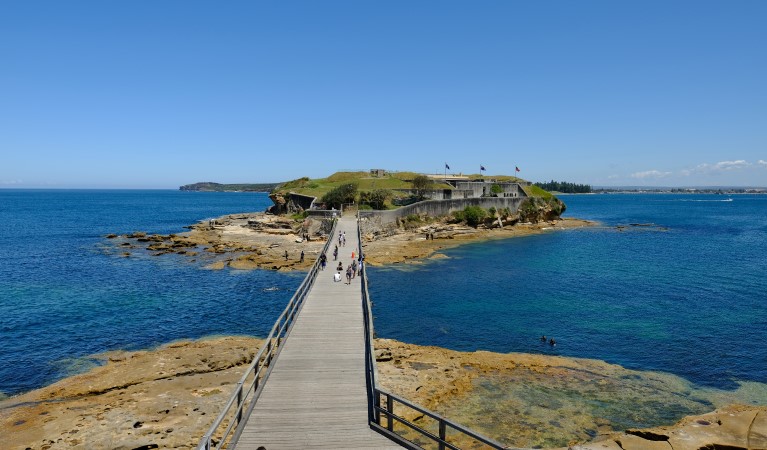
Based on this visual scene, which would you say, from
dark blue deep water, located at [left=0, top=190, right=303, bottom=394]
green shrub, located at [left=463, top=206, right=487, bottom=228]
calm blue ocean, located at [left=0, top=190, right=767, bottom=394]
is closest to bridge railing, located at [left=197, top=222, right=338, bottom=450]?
dark blue deep water, located at [left=0, top=190, right=303, bottom=394]

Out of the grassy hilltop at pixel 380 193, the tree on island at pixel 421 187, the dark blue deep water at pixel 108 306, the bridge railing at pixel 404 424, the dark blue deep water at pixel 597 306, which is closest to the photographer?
the bridge railing at pixel 404 424

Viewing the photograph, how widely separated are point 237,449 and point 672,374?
19.5 metres

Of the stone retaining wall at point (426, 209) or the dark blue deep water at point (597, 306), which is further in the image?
the stone retaining wall at point (426, 209)

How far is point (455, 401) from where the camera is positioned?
59.7ft

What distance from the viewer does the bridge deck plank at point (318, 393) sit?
36.0 feet

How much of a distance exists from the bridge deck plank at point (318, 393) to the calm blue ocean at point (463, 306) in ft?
27.6

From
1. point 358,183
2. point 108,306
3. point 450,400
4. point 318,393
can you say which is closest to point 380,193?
point 358,183

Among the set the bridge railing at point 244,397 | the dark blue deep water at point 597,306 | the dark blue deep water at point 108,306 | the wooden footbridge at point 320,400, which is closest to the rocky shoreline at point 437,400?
the bridge railing at point 244,397

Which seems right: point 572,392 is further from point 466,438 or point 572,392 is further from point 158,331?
point 158,331

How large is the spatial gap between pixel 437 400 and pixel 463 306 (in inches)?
552

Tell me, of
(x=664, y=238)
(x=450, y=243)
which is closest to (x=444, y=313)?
(x=450, y=243)

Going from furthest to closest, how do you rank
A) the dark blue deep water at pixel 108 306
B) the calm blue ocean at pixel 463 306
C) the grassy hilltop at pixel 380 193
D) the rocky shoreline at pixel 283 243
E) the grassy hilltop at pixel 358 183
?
the grassy hilltop at pixel 358 183, the grassy hilltop at pixel 380 193, the rocky shoreline at pixel 283 243, the calm blue ocean at pixel 463 306, the dark blue deep water at pixel 108 306

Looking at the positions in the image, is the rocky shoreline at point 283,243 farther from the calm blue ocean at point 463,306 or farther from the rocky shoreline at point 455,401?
the rocky shoreline at point 455,401

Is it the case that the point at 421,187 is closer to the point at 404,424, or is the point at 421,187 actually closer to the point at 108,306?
the point at 108,306
